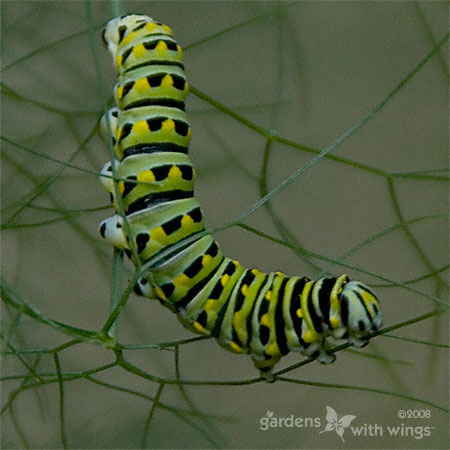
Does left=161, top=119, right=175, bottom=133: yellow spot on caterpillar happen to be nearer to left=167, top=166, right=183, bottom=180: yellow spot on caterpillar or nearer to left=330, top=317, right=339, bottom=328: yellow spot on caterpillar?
left=167, top=166, right=183, bottom=180: yellow spot on caterpillar

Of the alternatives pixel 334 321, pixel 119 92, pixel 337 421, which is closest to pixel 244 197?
pixel 337 421

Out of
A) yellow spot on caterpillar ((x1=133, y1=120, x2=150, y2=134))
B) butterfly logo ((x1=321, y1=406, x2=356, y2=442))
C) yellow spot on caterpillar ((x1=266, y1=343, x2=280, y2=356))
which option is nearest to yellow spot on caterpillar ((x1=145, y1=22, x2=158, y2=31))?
yellow spot on caterpillar ((x1=133, y1=120, x2=150, y2=134))

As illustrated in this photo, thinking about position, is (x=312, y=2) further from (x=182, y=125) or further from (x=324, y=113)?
(x=182, y=125)

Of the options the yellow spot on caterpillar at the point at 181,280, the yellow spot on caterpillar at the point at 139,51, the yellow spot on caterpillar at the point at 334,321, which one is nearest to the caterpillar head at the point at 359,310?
the yellow spot on caterpillar at the point at 334,321

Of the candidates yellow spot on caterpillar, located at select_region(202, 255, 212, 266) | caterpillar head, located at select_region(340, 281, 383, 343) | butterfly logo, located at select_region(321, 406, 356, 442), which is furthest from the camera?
butterfly logo, located at select_region(321, 406, 356, 442)

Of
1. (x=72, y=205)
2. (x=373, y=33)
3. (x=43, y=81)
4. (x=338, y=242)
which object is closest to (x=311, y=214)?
(x=338, y=242)
